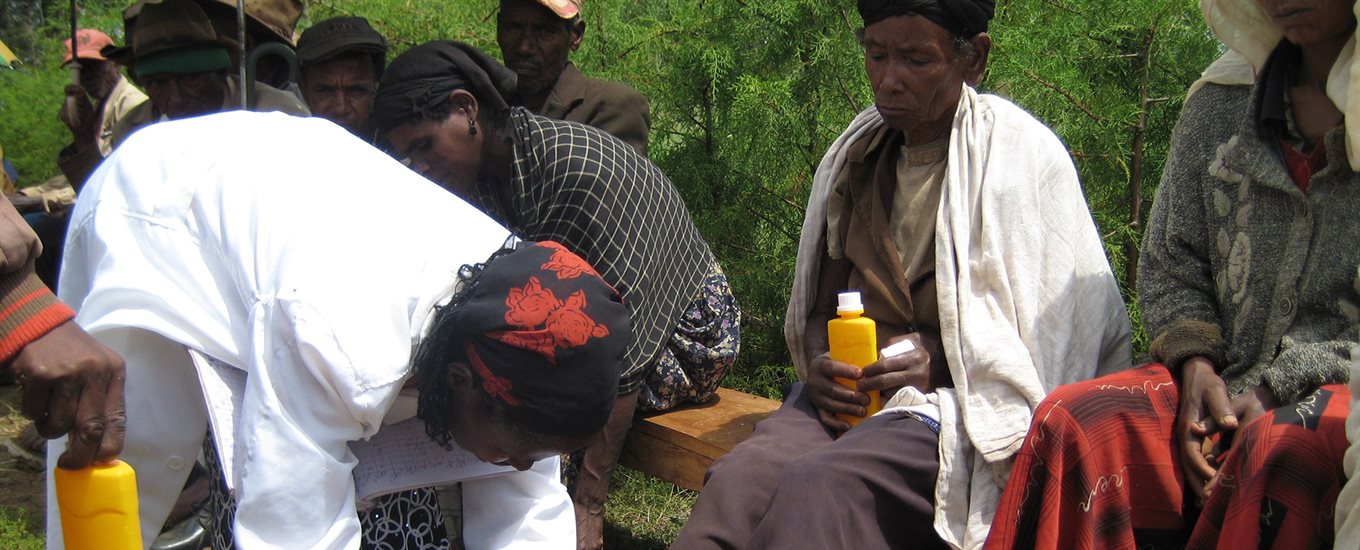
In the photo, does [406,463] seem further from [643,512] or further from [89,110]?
[89,110]

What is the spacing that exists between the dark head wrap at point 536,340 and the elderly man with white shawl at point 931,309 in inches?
31.8

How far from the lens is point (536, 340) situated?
1976 millimetres

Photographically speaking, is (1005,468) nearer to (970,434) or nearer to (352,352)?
(970,434)

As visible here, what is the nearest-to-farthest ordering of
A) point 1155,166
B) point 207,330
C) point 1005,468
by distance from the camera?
1. point 207,330
2. point 1005,468
3. point 1155,166

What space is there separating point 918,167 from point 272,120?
1.67 m

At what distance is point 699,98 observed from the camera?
470 centimetres

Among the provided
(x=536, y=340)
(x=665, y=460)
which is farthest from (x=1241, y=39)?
(x=665, y=460)

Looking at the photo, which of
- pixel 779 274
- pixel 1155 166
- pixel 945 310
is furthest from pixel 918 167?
pixel 779 274

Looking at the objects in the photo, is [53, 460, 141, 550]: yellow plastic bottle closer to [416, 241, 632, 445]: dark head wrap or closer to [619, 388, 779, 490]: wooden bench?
[416, 241, 632, 445]: dark head wrap

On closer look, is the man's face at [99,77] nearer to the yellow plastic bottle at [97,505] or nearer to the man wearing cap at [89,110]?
the man wearing cap at [89,110]

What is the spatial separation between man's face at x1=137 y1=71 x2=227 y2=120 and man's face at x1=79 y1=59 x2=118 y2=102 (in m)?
1.80

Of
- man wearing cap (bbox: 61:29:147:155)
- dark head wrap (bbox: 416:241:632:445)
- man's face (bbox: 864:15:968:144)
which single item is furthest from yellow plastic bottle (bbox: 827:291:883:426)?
man wearing cap (bbox: 61:29:147:155)

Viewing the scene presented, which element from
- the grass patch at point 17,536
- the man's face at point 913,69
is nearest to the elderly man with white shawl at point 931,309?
the man's face at point 913,69

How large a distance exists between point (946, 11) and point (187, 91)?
2.97m
